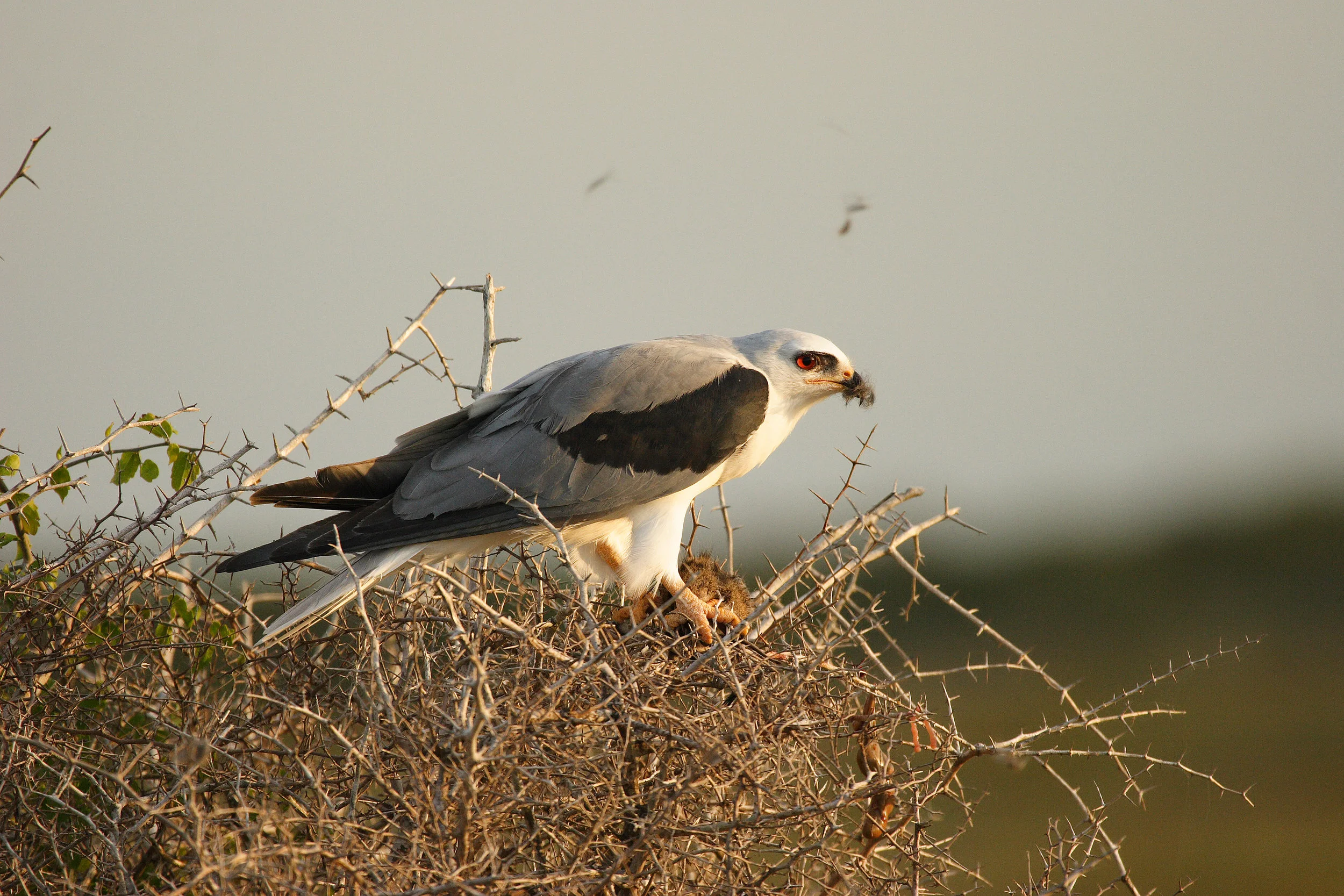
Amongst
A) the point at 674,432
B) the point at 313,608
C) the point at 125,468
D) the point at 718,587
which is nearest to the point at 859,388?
the point at 674,432

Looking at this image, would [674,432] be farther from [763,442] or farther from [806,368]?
[806,368]

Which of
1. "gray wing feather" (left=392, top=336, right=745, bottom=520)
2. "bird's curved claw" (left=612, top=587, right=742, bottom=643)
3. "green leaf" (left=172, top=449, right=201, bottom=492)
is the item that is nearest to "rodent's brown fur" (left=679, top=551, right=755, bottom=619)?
"bird's curved claw" (left=612, top=587, right=742, bottom=643)

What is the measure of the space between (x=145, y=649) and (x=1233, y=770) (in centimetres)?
2171

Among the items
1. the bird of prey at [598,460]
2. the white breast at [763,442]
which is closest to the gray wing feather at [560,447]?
the bird of prey at [598,460]

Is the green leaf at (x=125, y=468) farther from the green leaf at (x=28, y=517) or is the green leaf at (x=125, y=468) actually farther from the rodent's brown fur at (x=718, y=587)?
the rodent's brown fur at (x=718, y=587)

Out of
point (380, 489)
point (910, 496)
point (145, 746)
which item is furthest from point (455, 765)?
point (380, 489)

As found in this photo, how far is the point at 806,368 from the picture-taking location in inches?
204

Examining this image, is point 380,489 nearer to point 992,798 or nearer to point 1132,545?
point 992,798

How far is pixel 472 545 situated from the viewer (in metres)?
4.78

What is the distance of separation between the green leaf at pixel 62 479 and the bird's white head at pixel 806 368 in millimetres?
2881

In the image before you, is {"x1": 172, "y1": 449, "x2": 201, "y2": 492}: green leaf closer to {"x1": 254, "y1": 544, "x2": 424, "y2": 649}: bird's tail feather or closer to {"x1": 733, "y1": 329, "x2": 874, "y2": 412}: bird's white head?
{"x1": 254, "y1": 544, "x2": 424, "y2": 649}: bird's tail feather

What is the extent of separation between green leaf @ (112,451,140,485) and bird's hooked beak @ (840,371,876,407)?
302 centimetres

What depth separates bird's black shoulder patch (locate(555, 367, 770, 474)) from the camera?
4875mm

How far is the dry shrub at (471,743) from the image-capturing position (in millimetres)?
2760
